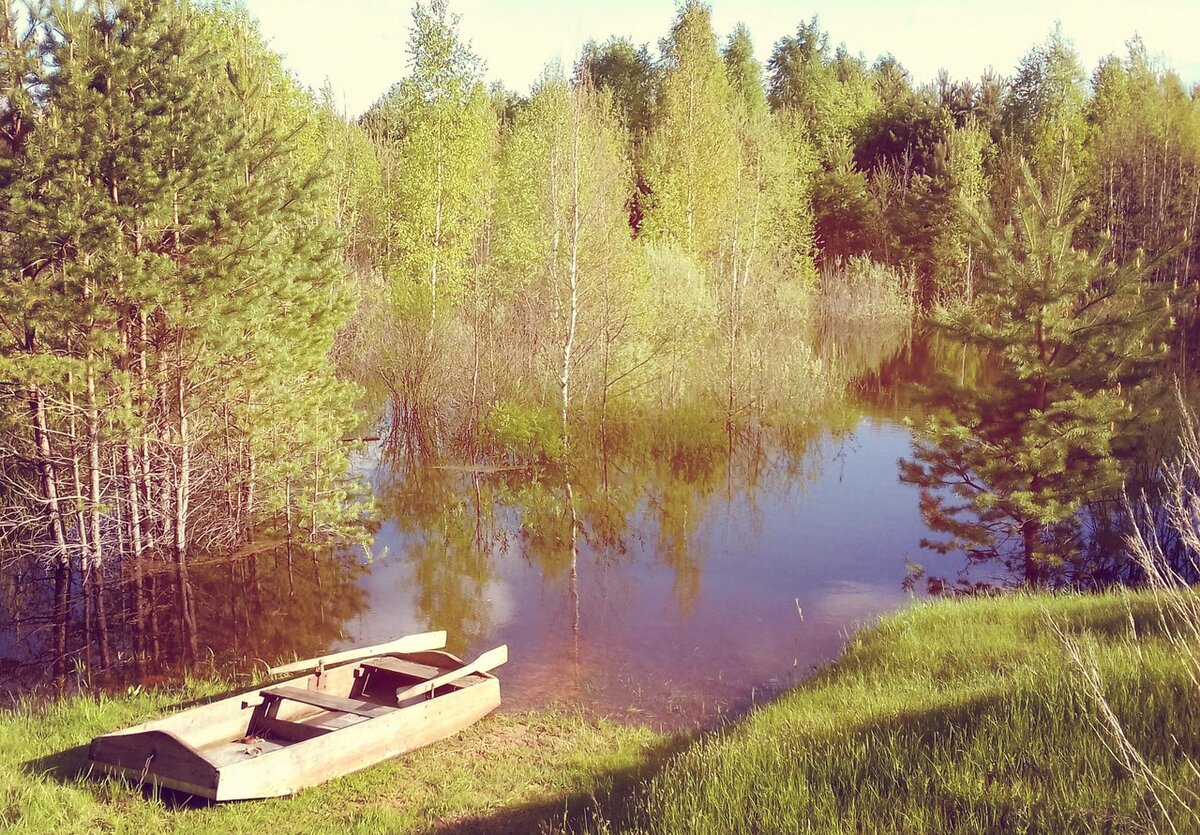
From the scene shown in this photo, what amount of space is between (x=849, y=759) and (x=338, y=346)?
62.4 feet

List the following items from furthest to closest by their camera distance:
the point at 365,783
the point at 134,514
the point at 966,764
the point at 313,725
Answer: the point at 134,514, the point at 313,725, the point at 365,783, the point at 966,764

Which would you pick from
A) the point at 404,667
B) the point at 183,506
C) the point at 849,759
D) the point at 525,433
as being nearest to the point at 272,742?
the point at 404,667

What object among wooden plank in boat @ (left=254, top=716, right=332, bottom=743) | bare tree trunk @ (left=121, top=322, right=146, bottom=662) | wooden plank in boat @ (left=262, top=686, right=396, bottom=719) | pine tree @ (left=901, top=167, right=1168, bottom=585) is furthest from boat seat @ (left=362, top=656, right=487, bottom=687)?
pine tree @ (left=901, top=167, right=1168, bottom=585)

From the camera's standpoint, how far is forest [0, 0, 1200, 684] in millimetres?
12148

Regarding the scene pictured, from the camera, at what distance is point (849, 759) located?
606 cm

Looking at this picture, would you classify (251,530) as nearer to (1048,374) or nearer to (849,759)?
(1048,374)

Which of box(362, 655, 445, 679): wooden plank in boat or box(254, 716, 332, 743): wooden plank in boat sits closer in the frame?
box(254, 716, 332, 743): wooden plank in boat

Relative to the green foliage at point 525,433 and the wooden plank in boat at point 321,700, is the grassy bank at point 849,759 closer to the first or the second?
the wooden plank in boat at point 321,700

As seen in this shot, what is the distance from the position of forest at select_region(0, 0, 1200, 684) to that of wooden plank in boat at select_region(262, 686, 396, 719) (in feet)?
12.2

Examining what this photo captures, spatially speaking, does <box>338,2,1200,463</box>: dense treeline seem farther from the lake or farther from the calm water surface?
the calm water surface

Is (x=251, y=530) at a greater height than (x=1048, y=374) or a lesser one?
lesser

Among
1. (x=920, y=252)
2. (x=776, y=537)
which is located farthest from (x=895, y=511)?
(x=920, y=252)

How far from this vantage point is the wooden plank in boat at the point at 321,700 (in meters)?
9.09

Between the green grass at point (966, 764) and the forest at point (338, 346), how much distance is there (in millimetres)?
6189
